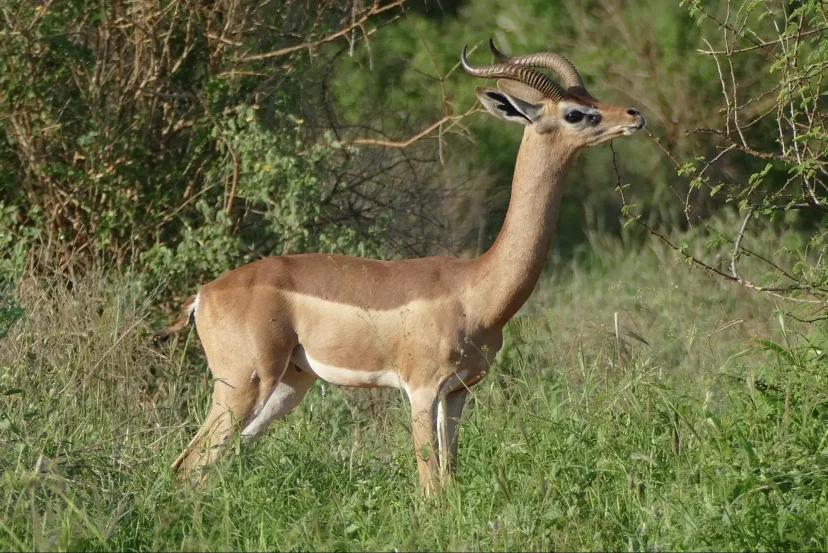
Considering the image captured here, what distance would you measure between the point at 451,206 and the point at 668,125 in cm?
448

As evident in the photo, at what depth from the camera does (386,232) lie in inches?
311

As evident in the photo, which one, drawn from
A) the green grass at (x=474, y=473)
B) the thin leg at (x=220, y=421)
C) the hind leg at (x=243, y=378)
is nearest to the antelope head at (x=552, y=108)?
the green grass at (x=474, y=473)

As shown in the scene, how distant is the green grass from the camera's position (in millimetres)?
3934

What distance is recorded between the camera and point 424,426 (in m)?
5.25

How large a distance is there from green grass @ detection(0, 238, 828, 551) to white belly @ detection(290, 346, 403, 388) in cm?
30

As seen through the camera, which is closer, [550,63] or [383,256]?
[550,63]

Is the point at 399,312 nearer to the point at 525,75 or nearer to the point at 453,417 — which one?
the point at 453,417

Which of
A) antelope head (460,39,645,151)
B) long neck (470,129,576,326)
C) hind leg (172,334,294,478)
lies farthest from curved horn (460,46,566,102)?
hind leg (172,334,294,478)

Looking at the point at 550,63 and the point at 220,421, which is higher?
the point at 550,63

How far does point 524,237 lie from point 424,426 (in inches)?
38.3

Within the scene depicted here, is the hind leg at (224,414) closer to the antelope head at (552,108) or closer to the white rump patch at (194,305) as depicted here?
the white rump patch at (194,305)

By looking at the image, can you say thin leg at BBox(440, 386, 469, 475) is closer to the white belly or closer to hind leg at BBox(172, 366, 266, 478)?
the white belly

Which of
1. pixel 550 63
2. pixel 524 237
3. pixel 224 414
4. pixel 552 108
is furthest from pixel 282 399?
pixel 550 63

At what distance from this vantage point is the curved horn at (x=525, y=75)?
5.65 meters
